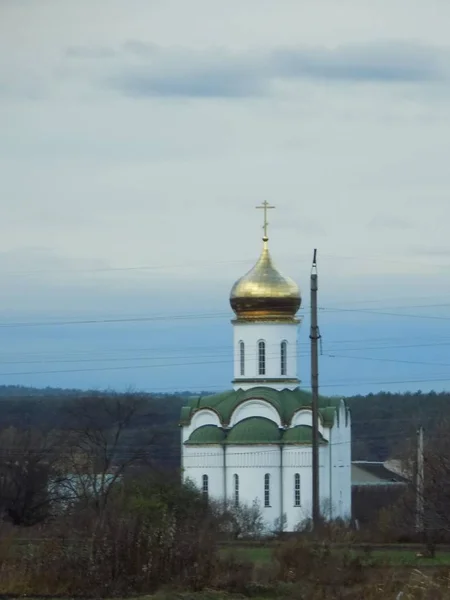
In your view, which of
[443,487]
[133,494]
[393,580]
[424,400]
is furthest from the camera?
[424,400]

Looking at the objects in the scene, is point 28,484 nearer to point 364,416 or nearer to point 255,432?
point 255,432

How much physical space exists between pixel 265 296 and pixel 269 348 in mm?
1602

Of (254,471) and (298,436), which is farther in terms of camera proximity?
(298,436)

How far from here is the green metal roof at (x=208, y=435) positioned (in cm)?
4928

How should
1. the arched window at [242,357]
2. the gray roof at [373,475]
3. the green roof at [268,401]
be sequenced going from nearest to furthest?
the green roof at [268,401]
the arched window at [242,357]
the gray roof at [373,475]

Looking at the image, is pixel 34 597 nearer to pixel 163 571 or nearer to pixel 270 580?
pixel 163 571

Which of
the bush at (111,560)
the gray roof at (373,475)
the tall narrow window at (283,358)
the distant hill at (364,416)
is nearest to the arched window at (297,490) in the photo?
the tall narrow window at (283,358)

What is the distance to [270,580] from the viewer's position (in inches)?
787

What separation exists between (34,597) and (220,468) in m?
30.1

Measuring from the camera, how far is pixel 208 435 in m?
49.4

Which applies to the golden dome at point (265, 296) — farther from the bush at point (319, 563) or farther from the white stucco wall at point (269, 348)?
the bush at point (319, 563)

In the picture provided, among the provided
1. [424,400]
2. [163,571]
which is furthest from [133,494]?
[424,400]

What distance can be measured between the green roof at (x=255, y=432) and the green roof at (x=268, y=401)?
0.48 metres

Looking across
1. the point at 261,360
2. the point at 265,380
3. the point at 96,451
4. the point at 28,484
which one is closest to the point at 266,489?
the point at 265,380
